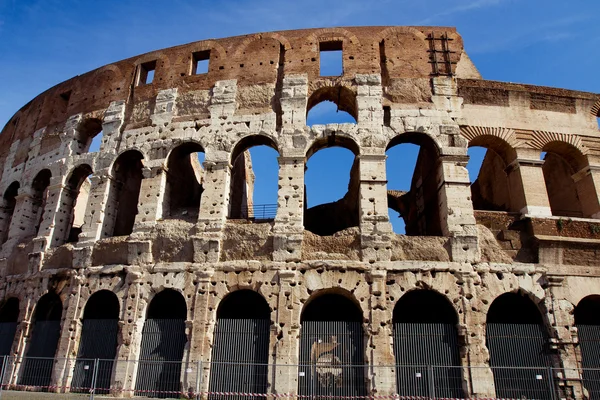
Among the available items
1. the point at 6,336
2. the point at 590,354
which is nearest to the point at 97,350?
the point at 6,336

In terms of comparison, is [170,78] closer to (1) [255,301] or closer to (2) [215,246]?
(2) [215,246]

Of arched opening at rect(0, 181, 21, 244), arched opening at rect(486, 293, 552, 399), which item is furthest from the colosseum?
arched opening at rect(0, 181, 21, 244)

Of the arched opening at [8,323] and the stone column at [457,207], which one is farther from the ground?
the stone column at [457,207]

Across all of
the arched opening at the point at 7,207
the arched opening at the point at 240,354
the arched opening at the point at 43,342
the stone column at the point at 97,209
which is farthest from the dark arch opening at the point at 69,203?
the arched opening at the point at 240,354

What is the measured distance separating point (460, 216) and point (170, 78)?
9274 mm

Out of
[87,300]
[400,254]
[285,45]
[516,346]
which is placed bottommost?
[516,346]

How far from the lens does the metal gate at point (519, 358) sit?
30.4ft

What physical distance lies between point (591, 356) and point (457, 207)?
168 inches

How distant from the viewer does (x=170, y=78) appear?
13555 mm

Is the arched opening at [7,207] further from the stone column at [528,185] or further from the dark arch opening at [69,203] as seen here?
the stone column at [528,185]

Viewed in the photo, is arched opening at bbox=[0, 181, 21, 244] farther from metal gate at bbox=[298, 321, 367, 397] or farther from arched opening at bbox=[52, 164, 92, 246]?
metal gate at bbox=[298, 321, 367, 397]

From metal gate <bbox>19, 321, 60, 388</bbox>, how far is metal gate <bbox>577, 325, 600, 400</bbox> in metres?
12.2

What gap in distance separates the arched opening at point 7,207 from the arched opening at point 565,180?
55.2ft

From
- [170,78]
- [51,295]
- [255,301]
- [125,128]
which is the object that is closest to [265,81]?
[170,78]
